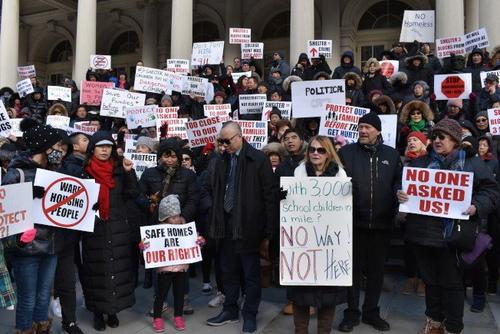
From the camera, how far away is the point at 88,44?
1798cm

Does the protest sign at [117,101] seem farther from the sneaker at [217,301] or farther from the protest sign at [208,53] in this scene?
the sneaker at [217,301]

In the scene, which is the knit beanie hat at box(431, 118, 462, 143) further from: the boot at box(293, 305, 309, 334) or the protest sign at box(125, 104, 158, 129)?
the protest sign at box(125, 104, 158, 129)

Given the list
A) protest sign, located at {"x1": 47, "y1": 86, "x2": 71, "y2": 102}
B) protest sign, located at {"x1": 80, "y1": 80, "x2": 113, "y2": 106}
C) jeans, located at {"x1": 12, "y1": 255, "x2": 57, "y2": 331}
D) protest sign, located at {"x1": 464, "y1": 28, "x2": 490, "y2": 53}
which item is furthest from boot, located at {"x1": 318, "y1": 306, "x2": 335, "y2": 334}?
protest sign, located at {"x1": 47, "y1": 86, "x2": 71, "y2": 102}

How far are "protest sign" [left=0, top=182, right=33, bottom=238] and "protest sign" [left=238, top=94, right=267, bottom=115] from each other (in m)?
6.08

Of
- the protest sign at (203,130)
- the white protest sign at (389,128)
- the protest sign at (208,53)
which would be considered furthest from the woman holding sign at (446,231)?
the protest sign at (208,53)

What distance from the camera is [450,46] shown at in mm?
11609

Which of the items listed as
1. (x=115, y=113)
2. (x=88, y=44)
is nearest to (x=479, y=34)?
(x=115, y=113)

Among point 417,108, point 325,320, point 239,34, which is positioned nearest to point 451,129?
point 325,320

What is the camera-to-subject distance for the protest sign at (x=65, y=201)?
421 centimetres

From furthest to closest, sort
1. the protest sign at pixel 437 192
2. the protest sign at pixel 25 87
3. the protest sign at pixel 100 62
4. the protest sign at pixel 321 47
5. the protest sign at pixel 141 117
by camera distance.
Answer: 1. the protest sign at pixel 100 62
2. the protest sign at pixel 321 47
3. the protest sign at pixel 25 87
4. the protest sign at pixel 141 117
5. the protest sign at pixel 437 192

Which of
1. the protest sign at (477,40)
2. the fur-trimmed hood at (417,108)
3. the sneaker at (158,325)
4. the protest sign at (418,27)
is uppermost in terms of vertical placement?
the protest sign at (418,27)

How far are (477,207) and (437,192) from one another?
13.1 inches

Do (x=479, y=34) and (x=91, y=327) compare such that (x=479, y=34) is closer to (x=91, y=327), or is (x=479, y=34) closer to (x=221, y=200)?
(x=221, y=200)

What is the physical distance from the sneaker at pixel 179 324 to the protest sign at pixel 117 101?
22.8 feet
